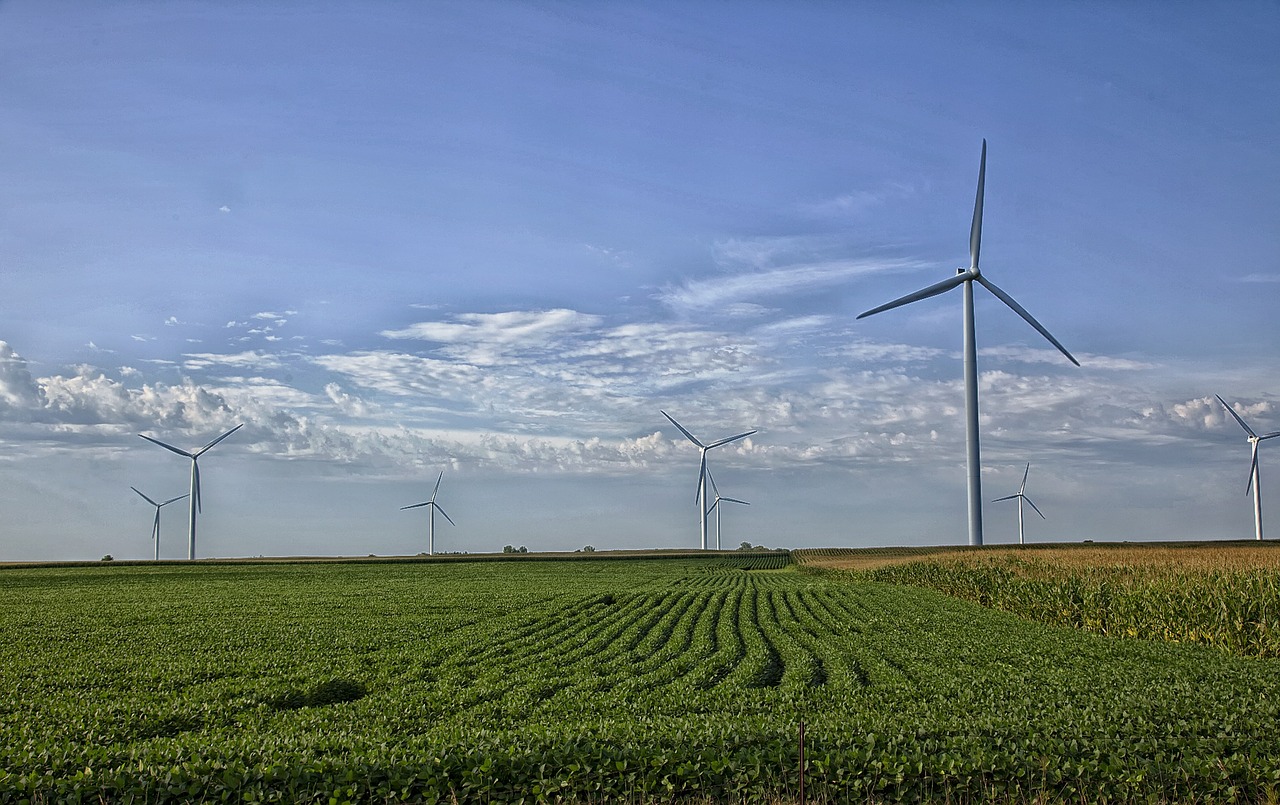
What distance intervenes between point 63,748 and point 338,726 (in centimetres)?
385

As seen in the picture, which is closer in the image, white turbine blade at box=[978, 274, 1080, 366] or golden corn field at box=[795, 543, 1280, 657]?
golden corn field at box=[795, 543, 1280, 657]

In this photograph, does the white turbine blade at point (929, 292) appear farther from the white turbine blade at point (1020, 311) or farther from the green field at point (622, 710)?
the green field at point (622, 710)

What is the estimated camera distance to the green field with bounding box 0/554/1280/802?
1093 cm

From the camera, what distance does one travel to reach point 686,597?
45.2m

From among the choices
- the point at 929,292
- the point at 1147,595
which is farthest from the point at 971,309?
the point at 1147,595

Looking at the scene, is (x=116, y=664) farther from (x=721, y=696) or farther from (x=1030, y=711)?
(x=1030, y=711)

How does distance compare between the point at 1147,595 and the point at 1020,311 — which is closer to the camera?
the point at 1147,595

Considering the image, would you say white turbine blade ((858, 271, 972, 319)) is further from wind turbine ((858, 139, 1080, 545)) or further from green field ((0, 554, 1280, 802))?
green field ((0, 554, 1280, 802))

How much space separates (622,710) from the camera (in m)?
15.4

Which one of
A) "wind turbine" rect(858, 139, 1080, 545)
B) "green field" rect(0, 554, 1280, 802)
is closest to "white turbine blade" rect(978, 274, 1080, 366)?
"wind turbine" rect(858, 139, 1080, 545)

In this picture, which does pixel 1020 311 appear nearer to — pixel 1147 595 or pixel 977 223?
pixel 977 223

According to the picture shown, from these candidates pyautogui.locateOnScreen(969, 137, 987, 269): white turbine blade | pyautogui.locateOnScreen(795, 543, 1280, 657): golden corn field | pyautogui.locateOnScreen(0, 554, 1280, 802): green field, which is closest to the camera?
pyautogui.locateOnScreen(0, 554, 1280, 802): green field

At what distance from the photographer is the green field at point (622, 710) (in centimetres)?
1093

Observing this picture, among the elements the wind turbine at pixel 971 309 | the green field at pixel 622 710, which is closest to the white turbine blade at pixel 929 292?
the wind turbine at pixel 971 309
